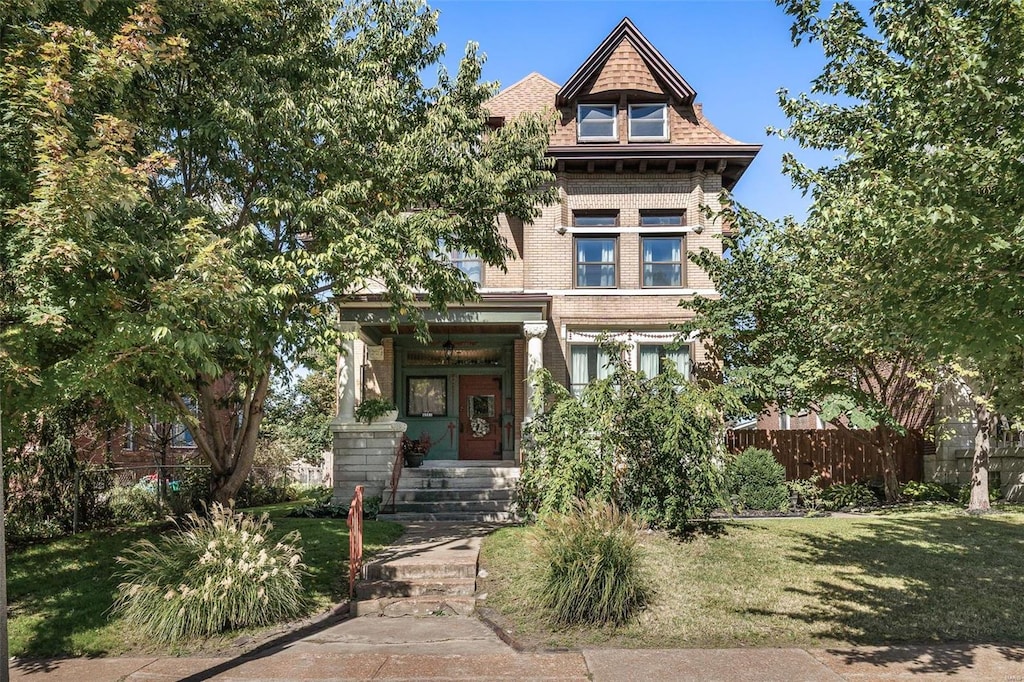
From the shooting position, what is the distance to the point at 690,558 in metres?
9.56

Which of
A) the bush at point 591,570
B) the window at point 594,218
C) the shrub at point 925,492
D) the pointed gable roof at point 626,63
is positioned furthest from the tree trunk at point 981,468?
the pointed gable roof at point 626,63

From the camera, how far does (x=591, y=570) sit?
775 cm

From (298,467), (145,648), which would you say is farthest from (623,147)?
(298,467)

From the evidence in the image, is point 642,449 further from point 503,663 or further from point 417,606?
point 503,663

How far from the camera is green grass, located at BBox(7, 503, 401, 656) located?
7.64 m

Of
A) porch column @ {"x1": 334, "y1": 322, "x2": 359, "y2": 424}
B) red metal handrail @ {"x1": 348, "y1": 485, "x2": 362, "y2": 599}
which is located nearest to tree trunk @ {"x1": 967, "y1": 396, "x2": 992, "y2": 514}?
red metal handrail @ {"x1": 348, "y1": 485, "x2": 362, "y2": 599}

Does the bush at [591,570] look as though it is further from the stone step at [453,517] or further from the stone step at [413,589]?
the stone step at [453,517]

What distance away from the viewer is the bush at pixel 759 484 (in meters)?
14.5

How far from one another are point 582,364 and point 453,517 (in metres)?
5.91

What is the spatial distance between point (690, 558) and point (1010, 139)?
248 inches

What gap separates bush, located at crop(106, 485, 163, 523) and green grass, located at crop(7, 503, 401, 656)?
2.66ft

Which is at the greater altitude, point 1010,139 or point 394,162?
point 394,162

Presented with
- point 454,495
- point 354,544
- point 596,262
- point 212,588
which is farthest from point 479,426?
point 212,588

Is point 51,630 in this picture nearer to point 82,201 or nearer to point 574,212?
point 82,201
